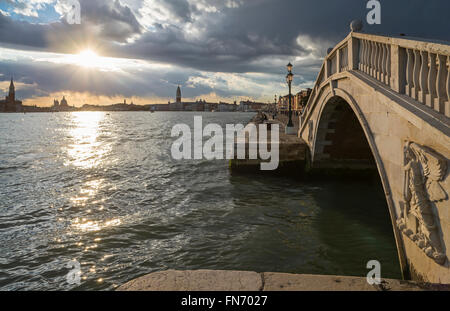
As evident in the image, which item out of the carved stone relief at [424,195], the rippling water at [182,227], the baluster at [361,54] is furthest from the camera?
the baluster at [361,54]

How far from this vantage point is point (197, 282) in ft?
11.1

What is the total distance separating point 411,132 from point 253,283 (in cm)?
346

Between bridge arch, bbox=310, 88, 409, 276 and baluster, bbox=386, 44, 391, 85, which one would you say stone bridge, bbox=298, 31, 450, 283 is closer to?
baluster, bbox=386, 44, 391, 85

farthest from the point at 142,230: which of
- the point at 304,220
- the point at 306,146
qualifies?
the point at 306,146

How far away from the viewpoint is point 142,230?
26.6 ft

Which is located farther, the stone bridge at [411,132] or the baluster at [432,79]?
the baluster at [432,79]

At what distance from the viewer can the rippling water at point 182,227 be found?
20.2 ft

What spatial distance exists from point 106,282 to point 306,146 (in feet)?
38.0

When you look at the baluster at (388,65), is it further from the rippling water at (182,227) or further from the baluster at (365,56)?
the rippling water at (182,227)

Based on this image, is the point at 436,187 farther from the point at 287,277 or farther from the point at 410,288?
the point at 287,277

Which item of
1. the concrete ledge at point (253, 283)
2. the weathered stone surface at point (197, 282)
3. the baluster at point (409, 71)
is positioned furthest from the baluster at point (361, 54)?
the weathered stone surface at point (197, 282)

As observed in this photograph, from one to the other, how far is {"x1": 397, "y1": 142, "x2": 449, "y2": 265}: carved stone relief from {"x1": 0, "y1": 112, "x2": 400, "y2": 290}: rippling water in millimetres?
1857

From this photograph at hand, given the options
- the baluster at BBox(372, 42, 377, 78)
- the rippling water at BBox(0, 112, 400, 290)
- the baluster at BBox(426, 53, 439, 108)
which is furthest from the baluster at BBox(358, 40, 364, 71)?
the rippling water at BBox(0, 112, 400, 290)

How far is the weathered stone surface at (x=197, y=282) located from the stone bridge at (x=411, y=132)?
2.55 metres
